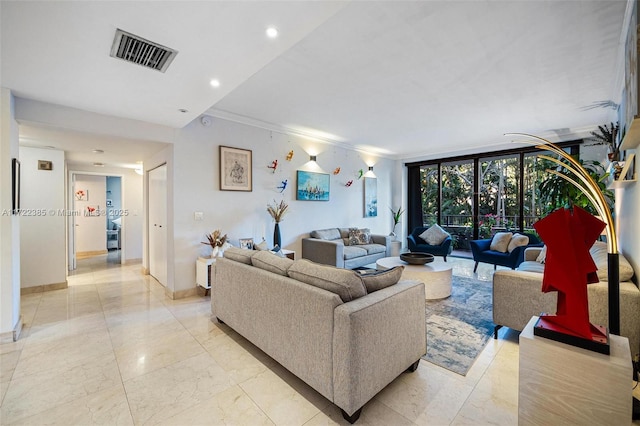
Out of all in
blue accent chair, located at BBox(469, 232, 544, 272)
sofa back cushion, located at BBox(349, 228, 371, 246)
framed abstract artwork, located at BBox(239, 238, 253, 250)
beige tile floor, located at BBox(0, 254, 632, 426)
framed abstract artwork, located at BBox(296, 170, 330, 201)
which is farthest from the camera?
sofa back cushion, located at BBox(349, 228, 371, 246)

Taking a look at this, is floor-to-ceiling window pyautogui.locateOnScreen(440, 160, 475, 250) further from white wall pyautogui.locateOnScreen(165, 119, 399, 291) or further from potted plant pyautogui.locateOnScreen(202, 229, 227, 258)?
potted plant pyautogui.locateOnScreen(202, 229, 227, 258)

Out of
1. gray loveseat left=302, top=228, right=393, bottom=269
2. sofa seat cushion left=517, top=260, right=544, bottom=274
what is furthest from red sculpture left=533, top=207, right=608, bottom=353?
gray loveseat left=302, top=228, right=393, bottom=269

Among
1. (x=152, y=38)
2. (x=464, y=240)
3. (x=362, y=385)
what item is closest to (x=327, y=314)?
(x=362, y=385)

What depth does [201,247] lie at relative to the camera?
4.01 meters

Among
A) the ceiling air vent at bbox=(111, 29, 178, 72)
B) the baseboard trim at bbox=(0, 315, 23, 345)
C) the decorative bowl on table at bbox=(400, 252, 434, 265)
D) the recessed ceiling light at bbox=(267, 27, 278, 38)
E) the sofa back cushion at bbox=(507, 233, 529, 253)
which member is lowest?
the baseboard trim at bbox=(0, 315, 23, 345)

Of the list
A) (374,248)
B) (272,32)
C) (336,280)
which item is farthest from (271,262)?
(374,248)

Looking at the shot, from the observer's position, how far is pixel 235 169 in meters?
4.29

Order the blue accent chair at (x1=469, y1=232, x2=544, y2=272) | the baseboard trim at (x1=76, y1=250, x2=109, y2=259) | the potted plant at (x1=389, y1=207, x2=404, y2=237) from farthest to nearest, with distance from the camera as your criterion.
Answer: the potted plant at (x1=389, y1=207, x2=404, y2=237) → the baseboard trim at (x1=76, y1=250, x2=109, y2=259) → the blue accent chair at (x1=469, y1=232, x2=544, y2=272)

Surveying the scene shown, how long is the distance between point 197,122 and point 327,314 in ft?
11.4

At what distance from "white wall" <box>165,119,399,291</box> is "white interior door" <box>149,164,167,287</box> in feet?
1.82

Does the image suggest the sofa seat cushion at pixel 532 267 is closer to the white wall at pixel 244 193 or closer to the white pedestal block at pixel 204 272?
the white wall at pixel 244 193

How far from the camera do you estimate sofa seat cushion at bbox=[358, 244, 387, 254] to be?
546cm

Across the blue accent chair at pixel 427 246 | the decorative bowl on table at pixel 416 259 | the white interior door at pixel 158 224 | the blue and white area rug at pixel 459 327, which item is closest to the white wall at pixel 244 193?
the white interior door at pixel 158 224

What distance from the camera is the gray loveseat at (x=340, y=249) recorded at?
15.6 ft
